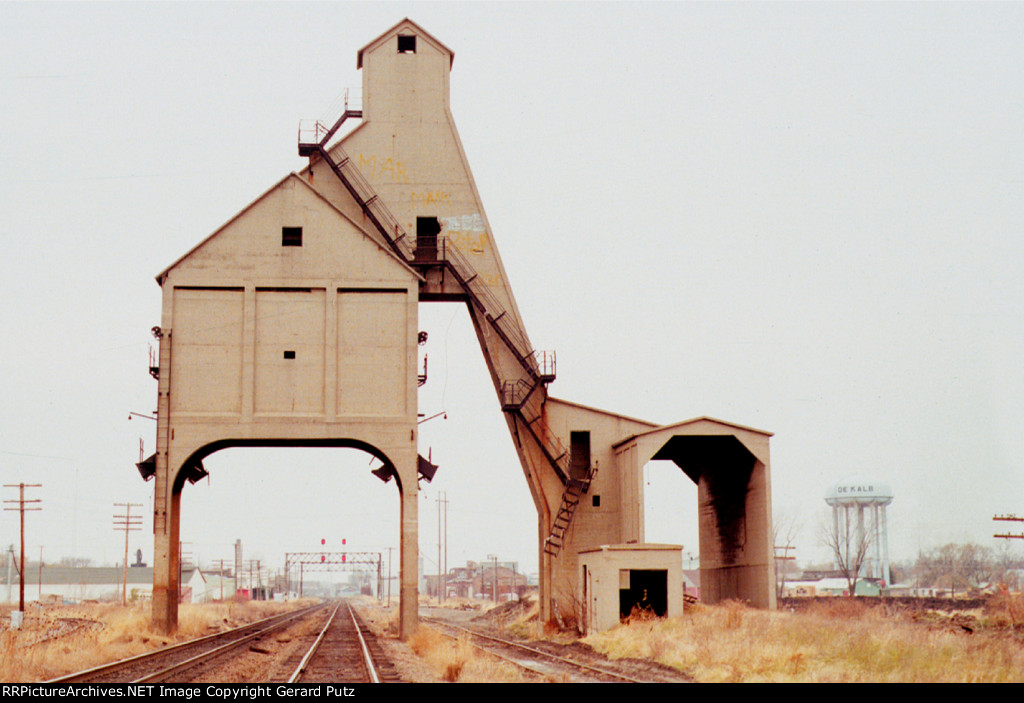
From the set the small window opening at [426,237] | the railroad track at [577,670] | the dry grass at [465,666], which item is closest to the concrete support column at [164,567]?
the dry grass at [465,666]

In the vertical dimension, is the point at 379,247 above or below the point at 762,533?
above

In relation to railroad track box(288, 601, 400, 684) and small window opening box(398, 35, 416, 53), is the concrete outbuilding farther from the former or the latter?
small window opening box(398, 35, 416, 53)

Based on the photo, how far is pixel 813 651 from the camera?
20.5 m

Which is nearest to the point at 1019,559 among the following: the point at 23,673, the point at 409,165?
the point at 409,165

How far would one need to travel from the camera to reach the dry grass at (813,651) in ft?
59.0

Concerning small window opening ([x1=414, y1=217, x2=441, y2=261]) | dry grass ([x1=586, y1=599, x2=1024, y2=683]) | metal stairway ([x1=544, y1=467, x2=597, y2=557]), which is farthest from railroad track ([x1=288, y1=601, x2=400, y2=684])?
small window opening ([x1=414, y1=217, x2=441, y2=261])

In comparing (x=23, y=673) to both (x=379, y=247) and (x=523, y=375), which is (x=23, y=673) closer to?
(x=379, y=247)

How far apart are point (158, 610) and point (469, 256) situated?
15.0 m

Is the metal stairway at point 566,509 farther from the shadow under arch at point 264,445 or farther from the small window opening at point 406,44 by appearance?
the small window opening at point 406,44

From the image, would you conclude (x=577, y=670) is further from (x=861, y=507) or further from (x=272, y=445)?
(x=861, y=507)

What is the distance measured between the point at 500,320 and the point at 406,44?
10.2m

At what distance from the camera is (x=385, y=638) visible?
1416 inches

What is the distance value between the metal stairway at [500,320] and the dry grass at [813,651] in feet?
32.7

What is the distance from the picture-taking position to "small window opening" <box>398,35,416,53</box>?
38.5 metres
